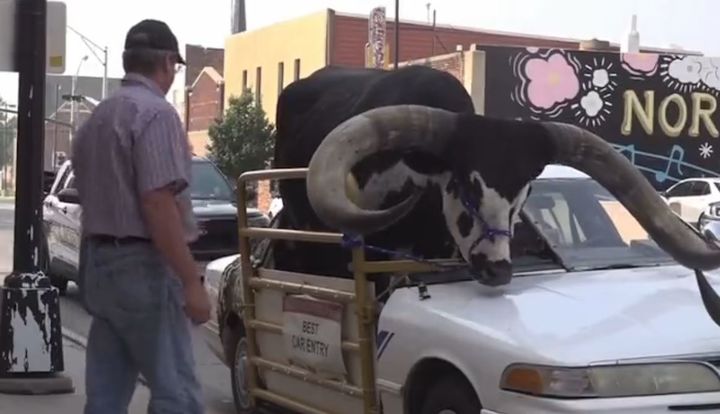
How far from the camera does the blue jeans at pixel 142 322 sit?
5.02m

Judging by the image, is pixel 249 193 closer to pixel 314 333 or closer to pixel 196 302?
pixel 314 333

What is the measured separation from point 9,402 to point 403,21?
1698 inches

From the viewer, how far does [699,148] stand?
156ft

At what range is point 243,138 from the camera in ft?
164

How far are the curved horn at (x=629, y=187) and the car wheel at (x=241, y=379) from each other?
256 centimetres

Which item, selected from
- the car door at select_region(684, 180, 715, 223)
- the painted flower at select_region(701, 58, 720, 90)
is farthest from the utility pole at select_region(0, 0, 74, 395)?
the painted flower at select_region(701, 58, 720, 90)

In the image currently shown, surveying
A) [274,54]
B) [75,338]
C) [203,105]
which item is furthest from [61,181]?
[203,105]

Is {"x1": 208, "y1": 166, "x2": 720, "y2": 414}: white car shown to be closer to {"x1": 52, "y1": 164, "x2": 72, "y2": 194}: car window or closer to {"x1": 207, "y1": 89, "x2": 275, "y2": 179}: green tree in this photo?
{"x1": 52, "y1": 164, "x2": 72, "y2": 194}: car window

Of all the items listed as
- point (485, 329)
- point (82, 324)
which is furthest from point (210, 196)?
point (485, 329)

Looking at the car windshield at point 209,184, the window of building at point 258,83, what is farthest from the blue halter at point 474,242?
the window of building at point 258,83

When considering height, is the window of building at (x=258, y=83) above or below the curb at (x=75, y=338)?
above

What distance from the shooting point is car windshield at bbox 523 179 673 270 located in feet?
22.1

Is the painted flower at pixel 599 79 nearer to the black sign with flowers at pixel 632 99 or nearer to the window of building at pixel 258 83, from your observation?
the black sign with flowers at pixel 632 99

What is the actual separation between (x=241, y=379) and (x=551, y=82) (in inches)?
1505
